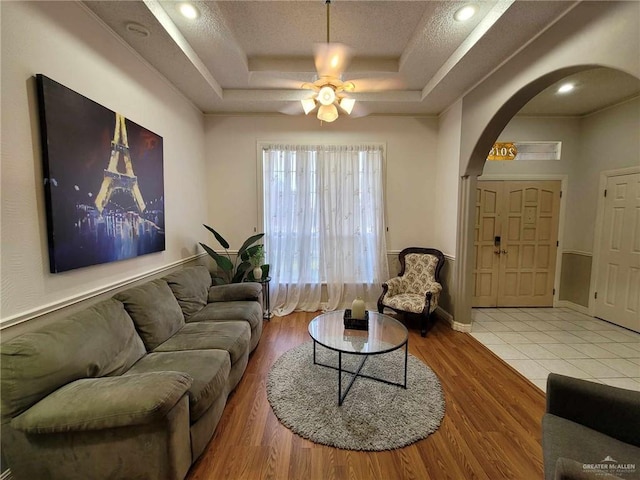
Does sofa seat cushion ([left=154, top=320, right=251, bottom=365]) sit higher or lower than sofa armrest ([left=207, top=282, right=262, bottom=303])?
lower

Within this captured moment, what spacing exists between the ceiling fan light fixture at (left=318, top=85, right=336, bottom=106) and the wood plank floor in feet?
8.06

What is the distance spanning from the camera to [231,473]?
1.51 metres

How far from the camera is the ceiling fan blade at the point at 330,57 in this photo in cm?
197

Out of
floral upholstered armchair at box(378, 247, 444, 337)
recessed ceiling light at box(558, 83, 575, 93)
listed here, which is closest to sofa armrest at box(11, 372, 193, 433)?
floral upholstered armchair at box(378, 247, 444, 337)

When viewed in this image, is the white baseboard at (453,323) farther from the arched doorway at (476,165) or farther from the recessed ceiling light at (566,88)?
the recessed ceiling light at (566,88)

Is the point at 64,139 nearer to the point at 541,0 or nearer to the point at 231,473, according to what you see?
the point at 231,473

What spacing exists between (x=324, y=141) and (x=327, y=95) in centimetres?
167

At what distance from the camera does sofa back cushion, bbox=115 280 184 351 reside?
196cm

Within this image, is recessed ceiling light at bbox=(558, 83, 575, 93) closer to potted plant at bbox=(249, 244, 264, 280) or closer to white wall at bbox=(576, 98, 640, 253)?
white wall at bbox=(576, 98, 640, 253)

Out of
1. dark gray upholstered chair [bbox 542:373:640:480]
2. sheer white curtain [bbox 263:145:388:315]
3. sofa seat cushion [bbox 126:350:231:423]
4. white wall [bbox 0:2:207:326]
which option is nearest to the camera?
dark gray upholstered chair [bbox 542:373:640:480]

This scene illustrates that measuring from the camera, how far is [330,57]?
6.72ft

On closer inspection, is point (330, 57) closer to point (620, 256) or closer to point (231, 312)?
point (231, 312)

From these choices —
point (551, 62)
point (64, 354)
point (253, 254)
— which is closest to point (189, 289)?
point (253, 254)

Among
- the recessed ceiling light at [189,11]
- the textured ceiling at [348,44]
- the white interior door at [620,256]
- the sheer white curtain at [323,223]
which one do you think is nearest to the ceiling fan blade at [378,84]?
the textured ceiling at [348,44]
